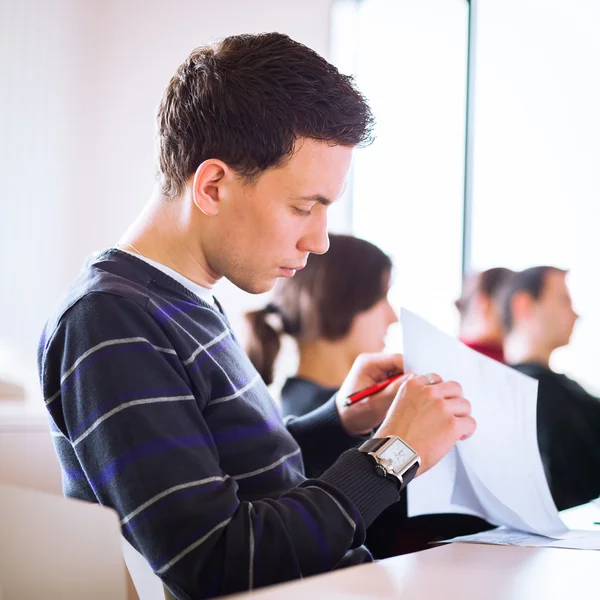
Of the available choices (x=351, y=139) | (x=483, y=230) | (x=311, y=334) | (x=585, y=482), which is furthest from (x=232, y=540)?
(x=483, y=230)

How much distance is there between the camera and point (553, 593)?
634mm

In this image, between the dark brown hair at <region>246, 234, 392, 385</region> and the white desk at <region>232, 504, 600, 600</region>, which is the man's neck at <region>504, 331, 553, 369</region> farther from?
the white desk at <region>232, 504, 600, 600</region>

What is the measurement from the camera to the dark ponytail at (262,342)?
7.12 feet

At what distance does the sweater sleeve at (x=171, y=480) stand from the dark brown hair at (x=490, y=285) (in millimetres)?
1555

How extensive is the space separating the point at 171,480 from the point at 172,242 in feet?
1.20

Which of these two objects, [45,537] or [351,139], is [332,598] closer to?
[45,537]

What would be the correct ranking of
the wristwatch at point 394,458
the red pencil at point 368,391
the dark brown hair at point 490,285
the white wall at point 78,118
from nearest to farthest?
Result: the wristwatch at point 394,458 → the red pencil at point 368,391 → the dark brown hair at point 490,285 → the white wall at point 78,118

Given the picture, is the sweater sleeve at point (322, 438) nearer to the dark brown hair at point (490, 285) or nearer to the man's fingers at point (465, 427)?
the man's fingers at point (465, 427)

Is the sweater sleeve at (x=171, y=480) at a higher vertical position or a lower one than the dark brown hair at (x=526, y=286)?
higher

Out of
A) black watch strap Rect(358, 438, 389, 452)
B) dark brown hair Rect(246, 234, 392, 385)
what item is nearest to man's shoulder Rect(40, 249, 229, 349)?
black watch strap Rect(358, 438, 389, 452)

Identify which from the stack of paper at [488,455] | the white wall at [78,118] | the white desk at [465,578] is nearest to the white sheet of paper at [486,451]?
the stack of paper at [488,455]

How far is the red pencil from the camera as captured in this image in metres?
1.15

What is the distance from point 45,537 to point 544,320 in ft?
6.18

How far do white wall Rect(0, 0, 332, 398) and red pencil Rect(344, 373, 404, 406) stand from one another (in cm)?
207
